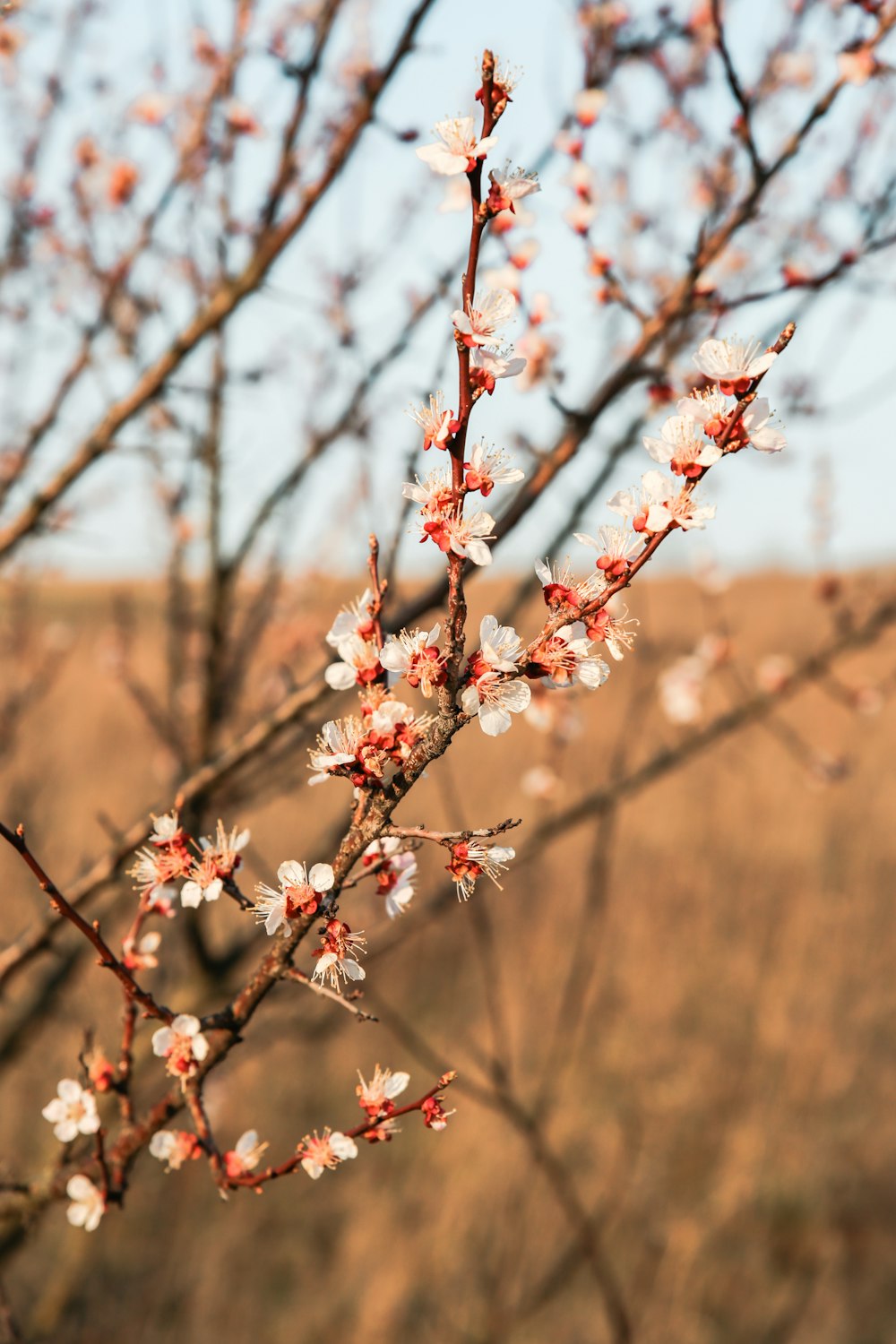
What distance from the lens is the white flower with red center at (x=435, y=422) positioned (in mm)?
828

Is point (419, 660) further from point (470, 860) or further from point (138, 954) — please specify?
point (138, 954)

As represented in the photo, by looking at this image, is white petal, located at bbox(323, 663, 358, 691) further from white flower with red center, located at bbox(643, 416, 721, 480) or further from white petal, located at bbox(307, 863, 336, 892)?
white flower with red center, located at bbox(643, 416, 721, 480)

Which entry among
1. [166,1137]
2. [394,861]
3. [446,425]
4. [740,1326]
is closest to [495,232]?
[446,425]

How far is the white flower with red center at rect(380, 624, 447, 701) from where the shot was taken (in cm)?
85

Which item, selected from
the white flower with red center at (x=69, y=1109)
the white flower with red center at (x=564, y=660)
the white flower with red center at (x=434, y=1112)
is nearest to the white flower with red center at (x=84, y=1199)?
the white flower with red center at (x=69, y=1109)

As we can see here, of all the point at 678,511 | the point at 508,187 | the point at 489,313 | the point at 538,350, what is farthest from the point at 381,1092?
the point at 538,350

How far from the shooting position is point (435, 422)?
33.4 inches

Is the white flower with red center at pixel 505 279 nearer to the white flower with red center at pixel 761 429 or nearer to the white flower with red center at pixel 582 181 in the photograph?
the white flower with red center at pixel 582 181

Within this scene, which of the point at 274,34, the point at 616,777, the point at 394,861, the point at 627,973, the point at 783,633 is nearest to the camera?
the point at 394,861

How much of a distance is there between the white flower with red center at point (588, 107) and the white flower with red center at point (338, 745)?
58.0 inches

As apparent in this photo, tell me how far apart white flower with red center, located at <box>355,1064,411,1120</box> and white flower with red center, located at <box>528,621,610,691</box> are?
440 mm

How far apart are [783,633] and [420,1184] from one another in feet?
41.4

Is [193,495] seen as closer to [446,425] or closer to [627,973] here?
[446,425]

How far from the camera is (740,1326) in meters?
4.32
